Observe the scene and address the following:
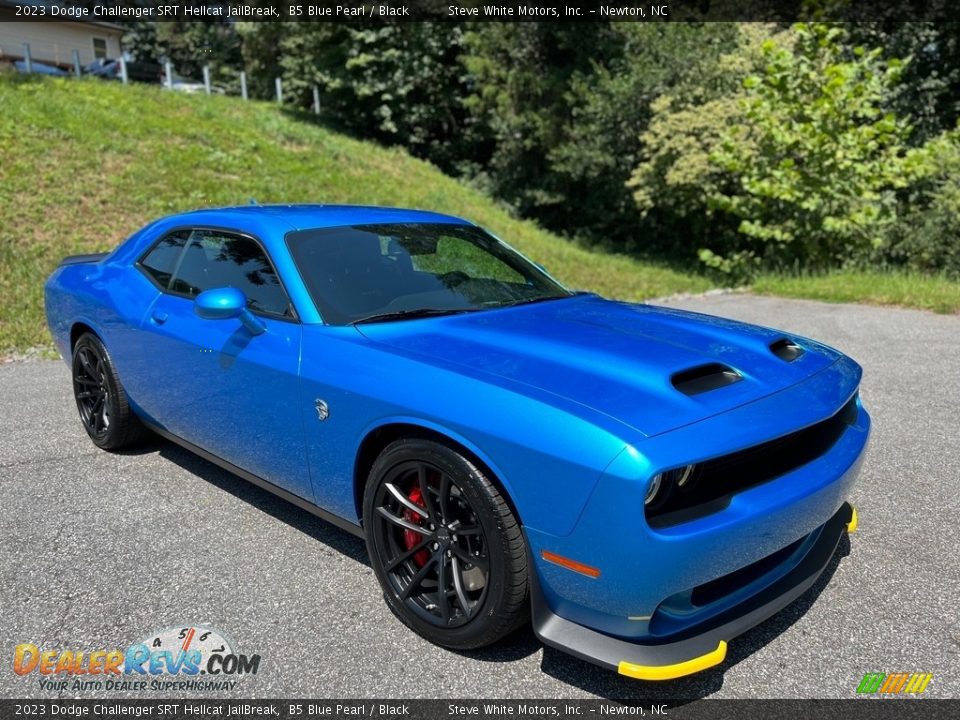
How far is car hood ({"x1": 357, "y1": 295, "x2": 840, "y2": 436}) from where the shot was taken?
7.53ft

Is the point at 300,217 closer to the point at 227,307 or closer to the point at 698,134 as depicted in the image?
the point at 227,307

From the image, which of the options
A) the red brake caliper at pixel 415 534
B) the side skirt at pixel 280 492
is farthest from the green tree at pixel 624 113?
the red brake caliper at pixel 415 534

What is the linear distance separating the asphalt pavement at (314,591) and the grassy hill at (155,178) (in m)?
4.66

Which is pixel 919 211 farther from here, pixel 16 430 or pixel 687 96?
pixel 16 430

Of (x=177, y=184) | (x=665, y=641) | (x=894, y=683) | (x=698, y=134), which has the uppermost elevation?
(x=698, y=134)

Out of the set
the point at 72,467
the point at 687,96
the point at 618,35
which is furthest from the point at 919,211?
the point at 72,467

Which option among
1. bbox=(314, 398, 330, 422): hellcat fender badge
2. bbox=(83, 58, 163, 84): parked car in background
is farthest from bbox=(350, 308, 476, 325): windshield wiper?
bbox=(83, 58, 163, 84): parked car in background

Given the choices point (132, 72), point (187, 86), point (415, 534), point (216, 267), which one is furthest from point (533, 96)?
point (415, 534)

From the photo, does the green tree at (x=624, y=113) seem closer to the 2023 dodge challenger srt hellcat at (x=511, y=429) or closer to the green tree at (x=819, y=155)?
the green tree at (x=819, y=155)

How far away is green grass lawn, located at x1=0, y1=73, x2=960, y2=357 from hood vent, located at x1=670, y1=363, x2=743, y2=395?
23.3 feet

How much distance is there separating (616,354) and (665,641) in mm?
962

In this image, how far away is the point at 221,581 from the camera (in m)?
3.05

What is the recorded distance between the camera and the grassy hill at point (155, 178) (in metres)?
10.5

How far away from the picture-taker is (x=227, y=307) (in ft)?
10.1
